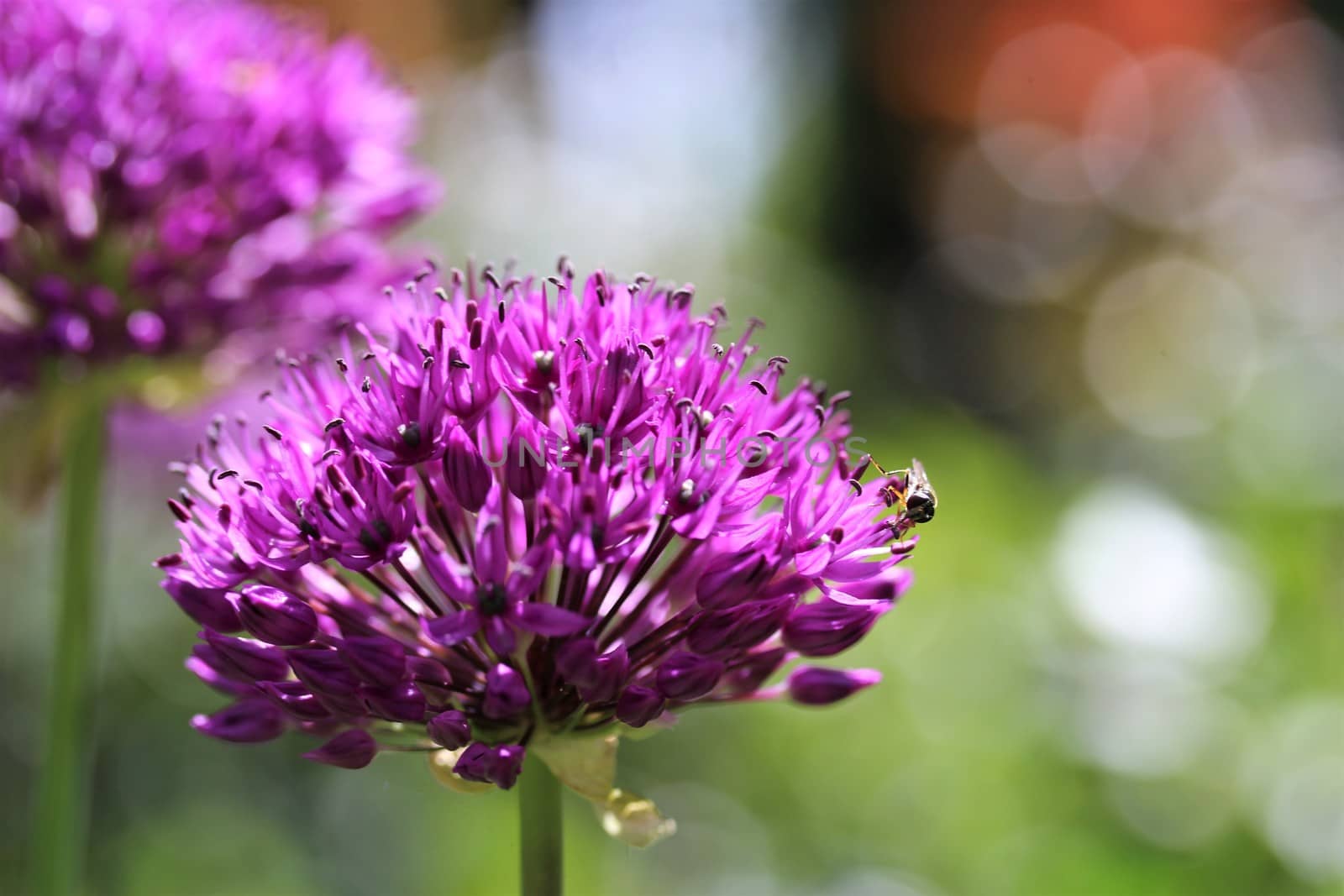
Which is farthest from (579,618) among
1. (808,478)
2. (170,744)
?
(170,744)

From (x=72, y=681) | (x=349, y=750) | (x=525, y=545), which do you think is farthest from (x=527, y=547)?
(x=72, y=681)

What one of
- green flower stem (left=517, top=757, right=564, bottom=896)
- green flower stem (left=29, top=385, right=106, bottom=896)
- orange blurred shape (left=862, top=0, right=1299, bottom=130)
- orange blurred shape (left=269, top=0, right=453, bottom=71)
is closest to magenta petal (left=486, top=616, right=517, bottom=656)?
green flower stem (left=517, top=757, right=564, bottom=896)

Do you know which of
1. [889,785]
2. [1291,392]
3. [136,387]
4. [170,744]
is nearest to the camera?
[136,387]

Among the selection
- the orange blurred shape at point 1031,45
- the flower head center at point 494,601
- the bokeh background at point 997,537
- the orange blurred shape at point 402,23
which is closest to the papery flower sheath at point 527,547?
the flower head center at point 494,601

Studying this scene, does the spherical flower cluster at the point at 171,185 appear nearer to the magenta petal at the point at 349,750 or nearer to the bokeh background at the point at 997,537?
the bokeh background at the point at 997,537

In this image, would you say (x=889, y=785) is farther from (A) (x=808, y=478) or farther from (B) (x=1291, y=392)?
(B) (x=1291, y=392)
